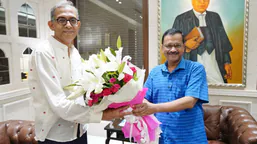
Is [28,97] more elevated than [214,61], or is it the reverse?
[214,61]

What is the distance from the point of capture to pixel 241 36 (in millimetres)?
2494

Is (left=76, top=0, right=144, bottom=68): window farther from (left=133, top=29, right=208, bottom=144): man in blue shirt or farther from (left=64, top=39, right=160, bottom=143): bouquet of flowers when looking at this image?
(left=64, top=39, right=160, bottom=143): bouquet of flowers

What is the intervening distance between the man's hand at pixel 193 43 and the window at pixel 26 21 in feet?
8.45

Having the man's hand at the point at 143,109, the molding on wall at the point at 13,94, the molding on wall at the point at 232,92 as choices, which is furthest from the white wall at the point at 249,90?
the molding on wall at the point at 13,94

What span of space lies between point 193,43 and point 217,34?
0.34m

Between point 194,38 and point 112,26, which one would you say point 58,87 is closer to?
point 194,38

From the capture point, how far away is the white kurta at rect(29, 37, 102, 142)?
97cm

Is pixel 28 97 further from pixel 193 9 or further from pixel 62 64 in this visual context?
pixel 193 9

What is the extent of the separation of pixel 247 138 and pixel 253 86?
1067mm

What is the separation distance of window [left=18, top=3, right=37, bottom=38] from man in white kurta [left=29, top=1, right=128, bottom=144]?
7.08 ft

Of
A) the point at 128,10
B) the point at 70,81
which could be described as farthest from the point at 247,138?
the point at 128,10

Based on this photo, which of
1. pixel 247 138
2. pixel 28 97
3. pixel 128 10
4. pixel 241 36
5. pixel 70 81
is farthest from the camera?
pixel 128 10

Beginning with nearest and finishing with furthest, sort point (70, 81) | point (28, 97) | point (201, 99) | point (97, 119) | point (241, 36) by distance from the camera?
1. point (97, 119)
2. point (70, 81)
3. point (201, 99)
4. point (241, 36)
5. point (28, 97)

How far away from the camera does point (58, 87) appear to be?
996 mm
